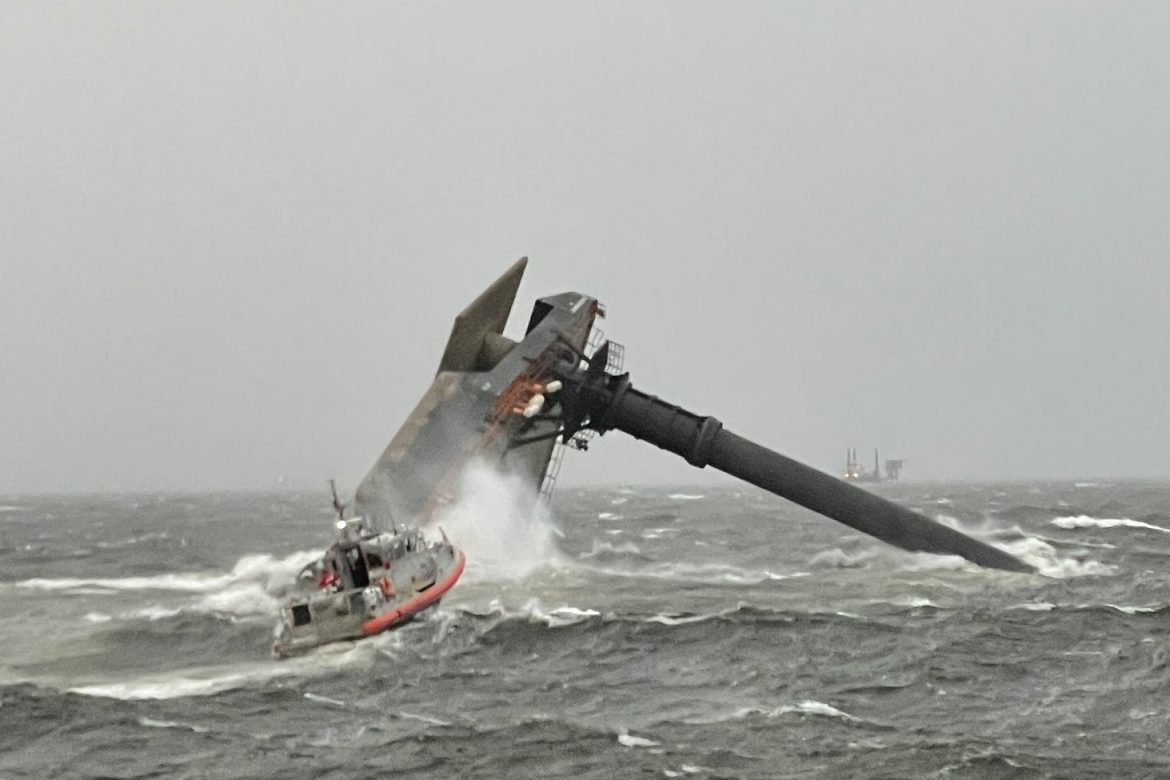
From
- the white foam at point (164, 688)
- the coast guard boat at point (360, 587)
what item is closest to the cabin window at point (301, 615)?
the coast guard boat at point (360, 587)

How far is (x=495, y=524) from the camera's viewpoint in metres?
47.3

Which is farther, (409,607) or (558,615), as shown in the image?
(558,615)

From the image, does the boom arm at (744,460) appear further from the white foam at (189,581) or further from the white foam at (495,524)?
the white foam at (189,581)

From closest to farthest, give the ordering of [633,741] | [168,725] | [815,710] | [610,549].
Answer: [633,741]
[168,725]
[815,710]
[610,549]

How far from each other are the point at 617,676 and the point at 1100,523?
60426 mm

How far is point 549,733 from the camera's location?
71.0ft

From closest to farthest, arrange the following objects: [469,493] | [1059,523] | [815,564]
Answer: [469,493] → [815,564] → [1059,523]

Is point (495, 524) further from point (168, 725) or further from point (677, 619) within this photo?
point (168, 725)

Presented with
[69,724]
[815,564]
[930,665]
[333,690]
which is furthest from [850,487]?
[69,724]

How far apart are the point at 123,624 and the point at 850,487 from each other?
25.8m

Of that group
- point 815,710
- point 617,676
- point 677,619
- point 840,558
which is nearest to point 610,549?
point 840,558

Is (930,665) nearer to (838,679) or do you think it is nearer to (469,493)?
(838,679)

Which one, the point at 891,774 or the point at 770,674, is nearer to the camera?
the point at 891,774

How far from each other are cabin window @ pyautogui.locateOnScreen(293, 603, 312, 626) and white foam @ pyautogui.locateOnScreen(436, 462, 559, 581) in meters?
14.6
